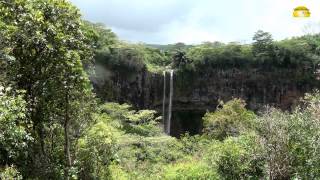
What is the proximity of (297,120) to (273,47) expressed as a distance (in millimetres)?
28685

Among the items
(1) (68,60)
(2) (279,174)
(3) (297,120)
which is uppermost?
(1) (68,60)

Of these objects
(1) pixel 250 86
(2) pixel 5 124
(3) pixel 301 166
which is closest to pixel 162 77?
(1) pixel 250 86

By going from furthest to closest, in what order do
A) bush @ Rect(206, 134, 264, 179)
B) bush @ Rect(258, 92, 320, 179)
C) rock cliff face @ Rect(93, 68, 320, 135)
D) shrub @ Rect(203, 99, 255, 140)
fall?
1. rock cliff face @ Rect(93, 68, 320, 135)
2. shrub @ Rect(203, 99, 255, 140)
3. bush @ Rect(206, 134, 264, 179)
4. bush @ Rect(258, 92, 320, 179)

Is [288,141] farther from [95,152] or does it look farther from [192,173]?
[95,152]

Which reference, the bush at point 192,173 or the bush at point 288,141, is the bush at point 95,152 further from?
the bush at point 288,141

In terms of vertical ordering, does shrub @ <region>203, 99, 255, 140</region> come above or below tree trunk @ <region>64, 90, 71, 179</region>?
below

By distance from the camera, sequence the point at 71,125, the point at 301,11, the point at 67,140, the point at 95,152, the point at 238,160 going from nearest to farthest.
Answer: the point at 301,11, the point at 67,140, the point at 71,125, the point at 95,152, the point at 238,160

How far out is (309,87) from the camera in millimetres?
41969

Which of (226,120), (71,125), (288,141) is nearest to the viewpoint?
(71,125)

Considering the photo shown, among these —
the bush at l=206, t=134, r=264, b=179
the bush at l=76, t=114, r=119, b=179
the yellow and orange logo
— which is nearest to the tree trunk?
the bush at l=76, t=114, r=119, b=179

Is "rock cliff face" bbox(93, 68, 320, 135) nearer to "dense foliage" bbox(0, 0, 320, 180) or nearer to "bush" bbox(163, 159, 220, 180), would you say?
"dense foliage" bbox(0, 0, 320, 180)

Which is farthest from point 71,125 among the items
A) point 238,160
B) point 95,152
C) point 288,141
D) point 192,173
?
point 192,173

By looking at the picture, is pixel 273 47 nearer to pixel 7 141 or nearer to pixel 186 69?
pixel 186 69

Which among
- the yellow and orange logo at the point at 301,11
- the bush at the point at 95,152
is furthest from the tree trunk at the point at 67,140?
the yellow and orange logo at the point at 301,11
